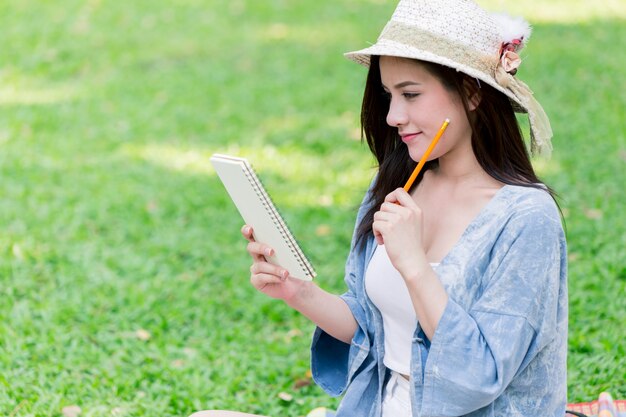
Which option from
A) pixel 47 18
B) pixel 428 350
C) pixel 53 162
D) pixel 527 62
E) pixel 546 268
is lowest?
pixel 47 18

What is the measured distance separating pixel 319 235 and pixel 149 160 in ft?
5.63

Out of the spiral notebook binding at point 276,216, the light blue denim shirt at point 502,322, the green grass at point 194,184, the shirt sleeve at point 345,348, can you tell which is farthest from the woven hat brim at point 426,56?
the green grass at point 194,184

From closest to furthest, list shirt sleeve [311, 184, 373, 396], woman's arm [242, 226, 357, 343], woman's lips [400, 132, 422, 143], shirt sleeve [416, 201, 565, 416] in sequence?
shirt sleeve [416, 201, 565, 416] < woman's lips [400, 132, 422, 143] < woman's arm [242, 226, 357, 343] < shirt sleeve [311, 184, 373, 396]

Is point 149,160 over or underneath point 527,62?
underneath

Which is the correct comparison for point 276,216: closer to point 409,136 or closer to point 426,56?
point 409,136

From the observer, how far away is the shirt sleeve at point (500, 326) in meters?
1.98

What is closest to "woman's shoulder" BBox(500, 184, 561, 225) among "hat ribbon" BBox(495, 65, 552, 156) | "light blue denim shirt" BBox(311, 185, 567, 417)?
"light blue denim shirt" BBox(311, 185, 567, 417)

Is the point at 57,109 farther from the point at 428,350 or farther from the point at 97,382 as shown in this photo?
the point at 428,350

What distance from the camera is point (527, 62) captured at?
789 cm

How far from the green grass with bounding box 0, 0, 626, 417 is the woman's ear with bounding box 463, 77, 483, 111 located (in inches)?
63.2

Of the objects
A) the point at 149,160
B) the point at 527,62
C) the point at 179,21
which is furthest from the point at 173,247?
the point at 179,21

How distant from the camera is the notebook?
6.90 feet

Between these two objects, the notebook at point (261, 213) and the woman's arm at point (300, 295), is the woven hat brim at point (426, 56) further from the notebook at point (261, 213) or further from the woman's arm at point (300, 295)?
the woman's arm at point (300, 295)

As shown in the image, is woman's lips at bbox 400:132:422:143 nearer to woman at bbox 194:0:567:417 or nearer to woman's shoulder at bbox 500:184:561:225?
woman at bbox 194:0:567:417
